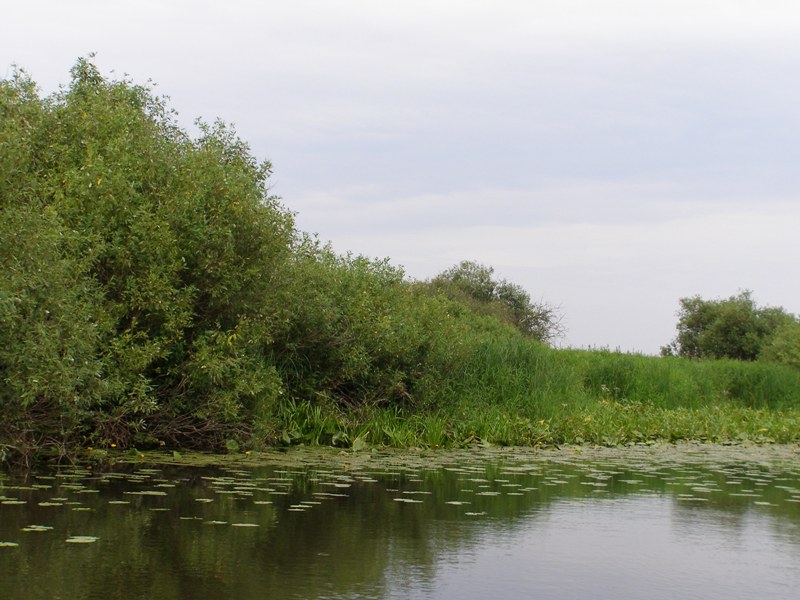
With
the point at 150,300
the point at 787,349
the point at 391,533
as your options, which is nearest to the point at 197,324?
the point at 150,300

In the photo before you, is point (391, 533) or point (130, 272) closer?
point (391, 533)

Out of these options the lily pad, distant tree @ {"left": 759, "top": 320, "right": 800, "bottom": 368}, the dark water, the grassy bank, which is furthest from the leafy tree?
distant tree @ {"left": 759, "top": 320, "right": 800, "bottom": 368}

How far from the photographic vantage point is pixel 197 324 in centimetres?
1390

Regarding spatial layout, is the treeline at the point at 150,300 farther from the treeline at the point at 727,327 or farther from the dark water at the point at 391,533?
the treeline at the point at 727,327

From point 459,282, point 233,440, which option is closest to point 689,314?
point 459,282

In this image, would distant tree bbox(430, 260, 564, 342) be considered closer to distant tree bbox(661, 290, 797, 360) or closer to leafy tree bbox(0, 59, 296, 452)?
distant tree bbox(661, 290, 797, 360)

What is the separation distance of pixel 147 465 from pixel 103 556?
18.1 ft

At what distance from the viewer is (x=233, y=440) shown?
46.0 ft

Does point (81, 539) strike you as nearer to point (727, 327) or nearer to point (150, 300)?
point (150, 300)

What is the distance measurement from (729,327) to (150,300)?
54.9 metres

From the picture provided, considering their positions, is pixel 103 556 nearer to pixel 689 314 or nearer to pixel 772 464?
pixel 772 464

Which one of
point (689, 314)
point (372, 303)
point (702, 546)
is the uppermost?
point (689, 314)

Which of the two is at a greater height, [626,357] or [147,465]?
[626,357]

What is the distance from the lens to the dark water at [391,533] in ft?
20.9
